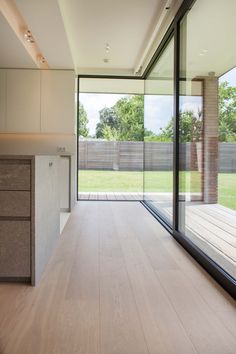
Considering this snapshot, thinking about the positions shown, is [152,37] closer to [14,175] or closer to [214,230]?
[214,230]

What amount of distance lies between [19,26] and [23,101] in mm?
1933

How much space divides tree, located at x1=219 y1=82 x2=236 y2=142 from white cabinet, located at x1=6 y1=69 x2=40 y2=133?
406 cm

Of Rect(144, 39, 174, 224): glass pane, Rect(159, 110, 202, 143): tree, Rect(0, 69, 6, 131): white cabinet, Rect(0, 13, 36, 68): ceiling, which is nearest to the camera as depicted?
Rect(159, 110, 202, 143): tree

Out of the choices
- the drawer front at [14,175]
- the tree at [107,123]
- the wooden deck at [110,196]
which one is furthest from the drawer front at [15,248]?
the tree at [107,123]

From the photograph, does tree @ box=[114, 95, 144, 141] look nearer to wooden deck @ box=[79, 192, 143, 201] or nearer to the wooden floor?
wooden deck @ box=[79, 192, 143, 201]

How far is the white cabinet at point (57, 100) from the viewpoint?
6035mm

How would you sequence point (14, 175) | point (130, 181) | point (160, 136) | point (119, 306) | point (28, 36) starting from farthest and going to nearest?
point (130, 181)
point (160, 136)
point (28, 36)
point (14, 175)
point (119, 306)

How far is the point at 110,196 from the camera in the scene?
24.5 feet

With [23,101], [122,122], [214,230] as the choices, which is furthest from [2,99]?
[214,230]

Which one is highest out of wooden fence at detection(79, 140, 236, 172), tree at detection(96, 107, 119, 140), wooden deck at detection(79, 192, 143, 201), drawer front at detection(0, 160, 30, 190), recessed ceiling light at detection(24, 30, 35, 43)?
recessed ceiling light at detection(24, 30, 35, 43)

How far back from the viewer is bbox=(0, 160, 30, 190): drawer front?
252 cm

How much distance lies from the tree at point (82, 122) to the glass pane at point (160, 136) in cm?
125

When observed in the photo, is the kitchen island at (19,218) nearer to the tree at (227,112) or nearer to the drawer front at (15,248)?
the drawer front at (15,248)

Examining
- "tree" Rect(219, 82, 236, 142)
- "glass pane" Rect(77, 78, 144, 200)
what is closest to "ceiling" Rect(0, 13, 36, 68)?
"glass pane" Rect(77, 78, 144, 200)
